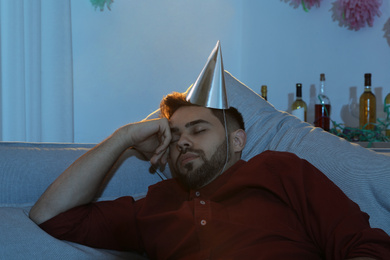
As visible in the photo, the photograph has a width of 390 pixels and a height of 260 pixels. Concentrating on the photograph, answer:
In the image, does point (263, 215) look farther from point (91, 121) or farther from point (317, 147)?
point (91, 121)

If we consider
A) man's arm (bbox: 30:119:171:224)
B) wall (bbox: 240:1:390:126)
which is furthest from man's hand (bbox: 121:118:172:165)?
wall (bbox: 240:1:390:126)

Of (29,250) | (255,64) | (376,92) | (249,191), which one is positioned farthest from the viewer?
(255,64)

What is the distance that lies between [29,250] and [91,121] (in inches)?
65.1

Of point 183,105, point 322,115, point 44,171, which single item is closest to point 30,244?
point 44,171

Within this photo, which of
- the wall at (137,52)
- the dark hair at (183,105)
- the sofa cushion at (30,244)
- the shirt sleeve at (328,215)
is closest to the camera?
the shirt sleeve at (328,215)

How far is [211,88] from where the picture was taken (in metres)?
1.21

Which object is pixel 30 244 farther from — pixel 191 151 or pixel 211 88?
pixel 211 88

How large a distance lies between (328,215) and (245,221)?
0.19 metres

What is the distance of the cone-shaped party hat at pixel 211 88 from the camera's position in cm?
120

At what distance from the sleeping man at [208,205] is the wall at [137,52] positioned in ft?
4.35

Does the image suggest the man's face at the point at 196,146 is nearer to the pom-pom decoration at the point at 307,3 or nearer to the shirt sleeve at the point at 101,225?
the shirt sleeve at the point at 101,225

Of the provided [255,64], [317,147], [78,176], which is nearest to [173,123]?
[78,176]

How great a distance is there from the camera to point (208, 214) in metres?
1.05

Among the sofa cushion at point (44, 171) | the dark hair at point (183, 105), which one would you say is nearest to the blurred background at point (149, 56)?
the sofa cushion at point (44, 171)
